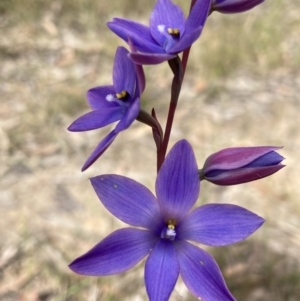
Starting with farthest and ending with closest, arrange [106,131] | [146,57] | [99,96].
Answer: [106,131], [99,96], [146,57]

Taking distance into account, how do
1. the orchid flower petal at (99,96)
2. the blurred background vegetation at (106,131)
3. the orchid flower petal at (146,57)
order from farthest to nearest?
the blurred background vegetation at (106,131)
the orchid flower petal at (99,96)
the orchid flower petal at (146,57)

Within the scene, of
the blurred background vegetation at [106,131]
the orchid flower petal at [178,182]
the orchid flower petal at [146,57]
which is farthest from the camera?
the blurred background vegetation at [106,131]

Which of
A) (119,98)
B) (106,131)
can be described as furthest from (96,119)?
(106,131)

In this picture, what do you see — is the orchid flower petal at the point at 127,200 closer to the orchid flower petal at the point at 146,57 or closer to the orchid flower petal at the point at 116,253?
the orchid flower petal at the point at 116,253

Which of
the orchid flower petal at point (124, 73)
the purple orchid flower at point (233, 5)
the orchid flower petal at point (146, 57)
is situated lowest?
the orchid flower petal at point (124, 73)

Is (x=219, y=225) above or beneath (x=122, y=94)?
beneath

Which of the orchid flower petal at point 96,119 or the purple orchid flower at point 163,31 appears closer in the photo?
the purple orchid flower at point 163,31

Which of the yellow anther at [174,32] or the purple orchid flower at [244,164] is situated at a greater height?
the yellow anther at [174,32]

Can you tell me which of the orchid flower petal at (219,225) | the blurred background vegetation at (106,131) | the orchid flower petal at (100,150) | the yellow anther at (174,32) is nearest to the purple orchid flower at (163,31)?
the yellow anther at (174,32)

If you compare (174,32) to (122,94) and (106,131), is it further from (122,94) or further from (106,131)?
(106,131)
